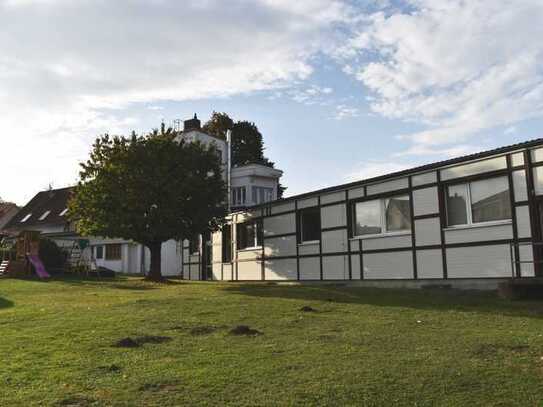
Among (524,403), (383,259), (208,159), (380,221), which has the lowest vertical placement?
(524,403)

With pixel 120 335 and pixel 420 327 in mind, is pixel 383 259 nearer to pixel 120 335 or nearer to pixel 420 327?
pixel 420 327

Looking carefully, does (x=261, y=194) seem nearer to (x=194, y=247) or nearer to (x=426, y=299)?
(x=194, y=247)

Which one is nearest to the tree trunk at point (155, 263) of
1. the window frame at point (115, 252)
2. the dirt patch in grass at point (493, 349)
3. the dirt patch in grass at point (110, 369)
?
the dirt patch in grass at point (110, 369)

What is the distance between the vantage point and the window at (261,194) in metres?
44.1

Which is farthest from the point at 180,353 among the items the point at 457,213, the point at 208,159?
the point at 208,159

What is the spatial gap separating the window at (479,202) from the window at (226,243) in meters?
13.1

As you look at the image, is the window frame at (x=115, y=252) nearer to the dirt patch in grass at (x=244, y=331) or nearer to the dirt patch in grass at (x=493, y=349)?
the dirt patch in grass at (x=244, y=331)

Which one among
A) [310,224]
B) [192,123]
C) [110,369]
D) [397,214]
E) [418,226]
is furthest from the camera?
[192,123]

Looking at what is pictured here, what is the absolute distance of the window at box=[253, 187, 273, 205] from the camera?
145 ft

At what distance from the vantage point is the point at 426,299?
14.1 m

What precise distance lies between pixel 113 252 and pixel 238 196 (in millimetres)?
11617

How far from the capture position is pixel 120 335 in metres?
9.48

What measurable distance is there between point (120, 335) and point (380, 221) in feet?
38.5

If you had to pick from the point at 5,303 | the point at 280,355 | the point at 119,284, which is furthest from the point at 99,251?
the point at 280,355
